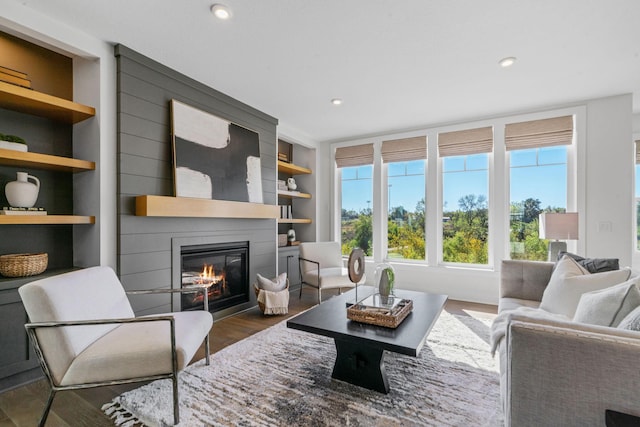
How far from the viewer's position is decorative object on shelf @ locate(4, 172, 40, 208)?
206 centimetres

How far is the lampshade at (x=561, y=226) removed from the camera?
3.06 meters

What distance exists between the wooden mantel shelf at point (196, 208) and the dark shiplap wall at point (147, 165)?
0.14 metres

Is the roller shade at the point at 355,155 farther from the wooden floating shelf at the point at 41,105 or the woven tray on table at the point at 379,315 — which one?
the wooden floating shelf at the point at 41,105

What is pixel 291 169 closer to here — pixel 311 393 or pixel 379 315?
pixel 379 315

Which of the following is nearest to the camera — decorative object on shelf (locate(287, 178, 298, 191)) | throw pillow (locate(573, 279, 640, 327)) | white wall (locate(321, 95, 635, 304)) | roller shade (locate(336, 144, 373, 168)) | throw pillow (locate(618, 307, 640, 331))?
throw pillow (locate(618, 307, 640, 331))

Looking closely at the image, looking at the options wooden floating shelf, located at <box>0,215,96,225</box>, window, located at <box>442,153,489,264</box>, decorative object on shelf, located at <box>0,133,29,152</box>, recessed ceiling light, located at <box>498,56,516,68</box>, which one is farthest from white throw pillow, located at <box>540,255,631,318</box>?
decorative object on shelf, located at <box>0,133,29,152</box>

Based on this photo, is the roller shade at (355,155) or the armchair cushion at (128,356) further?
the roller shade at (355,155)

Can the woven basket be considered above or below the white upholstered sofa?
above

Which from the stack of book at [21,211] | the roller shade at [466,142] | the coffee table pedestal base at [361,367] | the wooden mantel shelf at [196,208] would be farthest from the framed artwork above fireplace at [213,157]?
the roller shade at [466,142]

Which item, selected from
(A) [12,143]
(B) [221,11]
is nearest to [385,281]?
(B) [221,11]

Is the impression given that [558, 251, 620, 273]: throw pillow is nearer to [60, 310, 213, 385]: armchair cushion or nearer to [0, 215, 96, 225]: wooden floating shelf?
[60, 310, 213, 385]: armchair cushion

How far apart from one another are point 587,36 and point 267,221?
3557 millimetres

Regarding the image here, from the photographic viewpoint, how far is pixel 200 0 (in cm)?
190

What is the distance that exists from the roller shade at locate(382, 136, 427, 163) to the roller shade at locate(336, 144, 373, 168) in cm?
26
